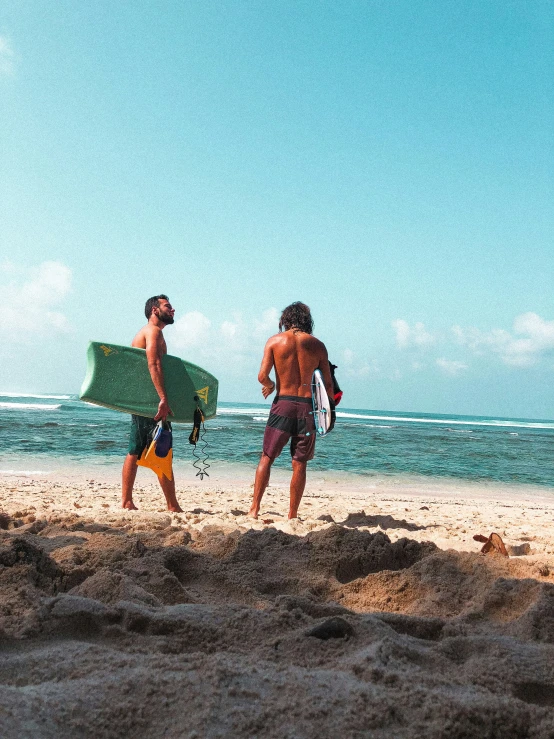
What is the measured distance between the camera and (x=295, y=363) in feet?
15.4

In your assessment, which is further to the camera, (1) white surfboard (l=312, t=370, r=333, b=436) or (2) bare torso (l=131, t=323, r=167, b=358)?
(2) bare torso (l=131, t=323, r=167, b=358)

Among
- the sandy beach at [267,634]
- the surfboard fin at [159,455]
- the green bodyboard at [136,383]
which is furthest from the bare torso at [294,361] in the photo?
the sandy beach at [267,634]

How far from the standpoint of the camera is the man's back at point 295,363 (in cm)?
471

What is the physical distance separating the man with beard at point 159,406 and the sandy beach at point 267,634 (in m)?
0.95

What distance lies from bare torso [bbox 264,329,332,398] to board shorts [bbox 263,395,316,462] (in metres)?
0.08

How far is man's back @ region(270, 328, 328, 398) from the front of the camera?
4707 millimetres

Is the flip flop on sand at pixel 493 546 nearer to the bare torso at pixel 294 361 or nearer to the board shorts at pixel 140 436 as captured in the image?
the bare torso at pixel 294 361

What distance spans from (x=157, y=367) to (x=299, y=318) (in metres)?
1.29

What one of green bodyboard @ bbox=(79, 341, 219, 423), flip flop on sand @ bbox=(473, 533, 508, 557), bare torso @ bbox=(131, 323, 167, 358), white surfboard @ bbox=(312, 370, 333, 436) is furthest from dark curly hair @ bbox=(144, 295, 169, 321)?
flip flop on sand @ bbox=(473, 533, 508, 557)

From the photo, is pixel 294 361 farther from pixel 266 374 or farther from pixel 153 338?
pixel 153 338

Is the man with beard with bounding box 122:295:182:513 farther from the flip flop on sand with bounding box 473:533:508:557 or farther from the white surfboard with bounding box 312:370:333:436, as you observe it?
the flip flop on sand with bounding box 473:533:508:557

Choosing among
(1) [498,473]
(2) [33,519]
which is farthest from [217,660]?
(1) [498,473]

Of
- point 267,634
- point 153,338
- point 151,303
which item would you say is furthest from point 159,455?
point 267,634

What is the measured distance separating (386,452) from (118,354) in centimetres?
939
